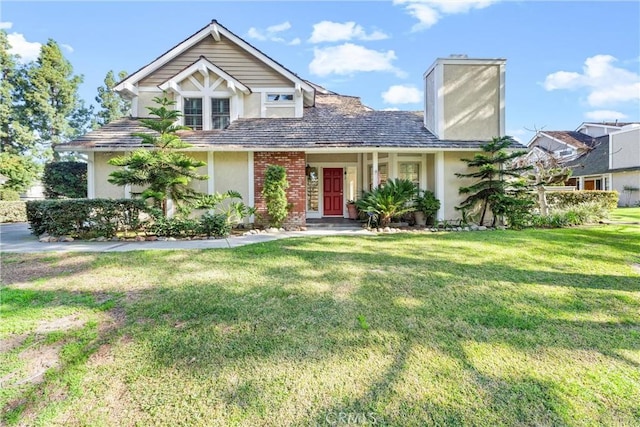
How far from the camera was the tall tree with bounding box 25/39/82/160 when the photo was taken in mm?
26625

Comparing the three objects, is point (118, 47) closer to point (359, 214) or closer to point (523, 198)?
point (359, 214)

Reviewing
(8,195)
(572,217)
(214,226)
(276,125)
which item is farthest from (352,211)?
(8,195)

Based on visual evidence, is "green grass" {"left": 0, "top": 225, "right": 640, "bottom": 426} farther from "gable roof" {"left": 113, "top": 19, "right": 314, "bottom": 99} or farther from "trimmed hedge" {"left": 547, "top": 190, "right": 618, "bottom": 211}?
"trimmed hedge" {"left": 547, "top": 190, "right": 618, "bottom": 211}

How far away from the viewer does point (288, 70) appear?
1270 centimetres

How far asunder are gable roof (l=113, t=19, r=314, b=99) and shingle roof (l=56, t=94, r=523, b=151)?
5.39 ft

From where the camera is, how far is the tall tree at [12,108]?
977 inches

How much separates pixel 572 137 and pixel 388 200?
33944 mm

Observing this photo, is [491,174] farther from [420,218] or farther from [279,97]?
[279,97]

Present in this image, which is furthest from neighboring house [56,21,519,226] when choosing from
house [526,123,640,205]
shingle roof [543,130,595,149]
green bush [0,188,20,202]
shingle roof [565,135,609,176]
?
shingle roof [543,130,595,149]

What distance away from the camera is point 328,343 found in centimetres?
Result: 321

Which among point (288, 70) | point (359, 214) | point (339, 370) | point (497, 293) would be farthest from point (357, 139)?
point (339, 370)

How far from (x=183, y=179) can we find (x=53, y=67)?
93.6 feet

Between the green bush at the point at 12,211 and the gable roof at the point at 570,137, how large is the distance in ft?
137

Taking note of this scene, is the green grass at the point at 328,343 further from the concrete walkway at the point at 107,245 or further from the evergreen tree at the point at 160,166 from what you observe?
the evergreen tree at the point at 160,166
